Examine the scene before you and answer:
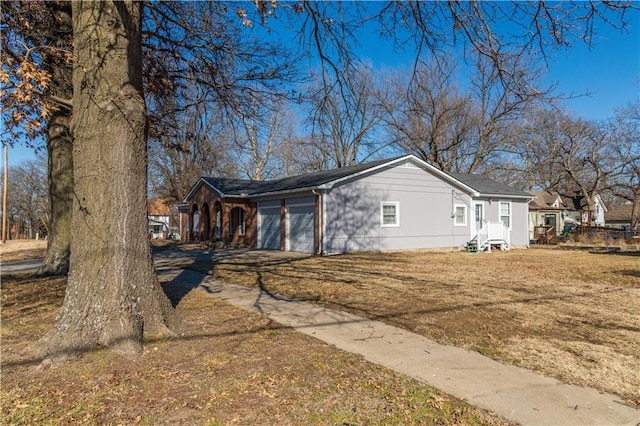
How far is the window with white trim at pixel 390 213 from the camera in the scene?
20.0 m

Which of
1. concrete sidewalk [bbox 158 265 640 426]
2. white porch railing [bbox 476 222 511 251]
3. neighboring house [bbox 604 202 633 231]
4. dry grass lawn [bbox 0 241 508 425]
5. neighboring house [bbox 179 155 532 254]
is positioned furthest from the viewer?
neighboring house [bbox 604 202 633 231]

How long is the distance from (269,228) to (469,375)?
18.0m

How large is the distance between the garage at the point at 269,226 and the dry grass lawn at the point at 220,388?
15.7m

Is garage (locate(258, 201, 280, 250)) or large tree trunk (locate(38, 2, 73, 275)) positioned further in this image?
garage (locate(258, 201, 280, 250))

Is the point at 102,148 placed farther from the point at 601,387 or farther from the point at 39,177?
the point at 39,177

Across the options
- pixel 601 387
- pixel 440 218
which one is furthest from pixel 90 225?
pixel 440 218

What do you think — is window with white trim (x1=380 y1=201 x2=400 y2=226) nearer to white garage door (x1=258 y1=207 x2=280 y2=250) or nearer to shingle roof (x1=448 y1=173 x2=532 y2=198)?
white garage door (x1=258 y1=207 x2=280 y2=250)

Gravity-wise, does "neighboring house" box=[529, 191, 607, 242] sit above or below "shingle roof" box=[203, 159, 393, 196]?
below

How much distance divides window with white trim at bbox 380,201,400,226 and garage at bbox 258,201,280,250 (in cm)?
496

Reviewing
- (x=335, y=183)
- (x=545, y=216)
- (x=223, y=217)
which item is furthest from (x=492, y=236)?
(x=545, y=216)

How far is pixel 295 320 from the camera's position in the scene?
20.8 ft

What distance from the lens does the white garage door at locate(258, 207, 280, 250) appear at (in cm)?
2108

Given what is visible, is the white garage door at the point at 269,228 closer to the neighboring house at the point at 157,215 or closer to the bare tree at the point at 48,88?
the bare tree at the point at 48,88

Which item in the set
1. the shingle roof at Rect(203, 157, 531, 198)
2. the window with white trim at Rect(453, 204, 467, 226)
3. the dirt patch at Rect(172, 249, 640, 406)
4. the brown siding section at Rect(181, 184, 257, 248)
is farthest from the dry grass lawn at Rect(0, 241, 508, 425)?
the window with white trim at Rect(453, 204, 467, 226)
